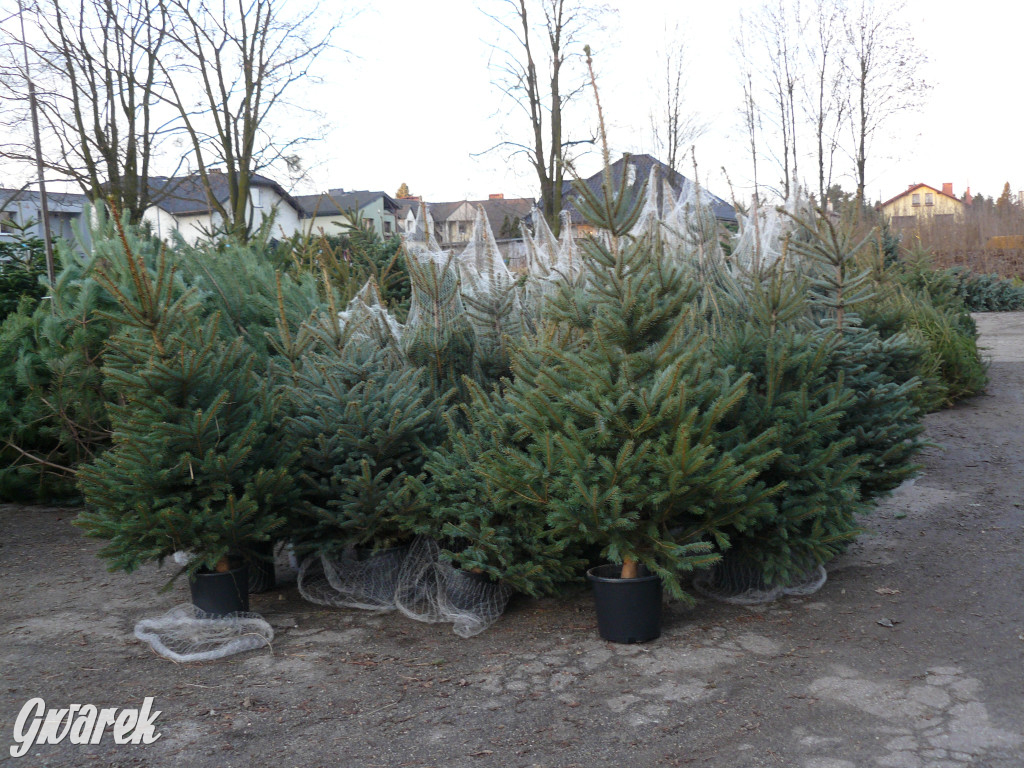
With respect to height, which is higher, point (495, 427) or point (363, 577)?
point (495, 427)

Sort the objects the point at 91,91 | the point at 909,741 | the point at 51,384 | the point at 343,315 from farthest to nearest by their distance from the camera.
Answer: the point at 91,91, the point at 51,384, the point at 343,315, the point at 909,741

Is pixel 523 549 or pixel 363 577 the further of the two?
pixel 363 577

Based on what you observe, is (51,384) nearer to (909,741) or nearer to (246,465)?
(246,465)

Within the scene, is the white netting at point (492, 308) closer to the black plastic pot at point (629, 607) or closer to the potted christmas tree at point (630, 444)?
the potted christmas tree at point (630, 444)

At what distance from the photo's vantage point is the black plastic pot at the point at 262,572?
192 inches

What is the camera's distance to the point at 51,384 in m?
6.84

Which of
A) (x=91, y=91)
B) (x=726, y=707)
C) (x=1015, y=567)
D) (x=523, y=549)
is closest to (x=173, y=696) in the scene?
(x=523, y=549)

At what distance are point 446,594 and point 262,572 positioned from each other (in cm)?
128

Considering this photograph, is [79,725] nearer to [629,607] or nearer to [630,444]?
[629,607]

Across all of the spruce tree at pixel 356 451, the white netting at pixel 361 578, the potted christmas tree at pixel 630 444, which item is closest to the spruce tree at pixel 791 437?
the potted christmas tree at pixel 630 444

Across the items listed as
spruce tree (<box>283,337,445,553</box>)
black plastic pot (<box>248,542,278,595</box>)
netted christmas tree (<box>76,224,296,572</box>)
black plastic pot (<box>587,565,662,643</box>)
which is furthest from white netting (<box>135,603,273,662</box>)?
black plastic pot (<box>587,565,662,643</box>)

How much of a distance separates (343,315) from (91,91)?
1224cm

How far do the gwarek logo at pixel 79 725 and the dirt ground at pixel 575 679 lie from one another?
57 millimetres

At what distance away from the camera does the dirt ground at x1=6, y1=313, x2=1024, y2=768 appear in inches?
122
